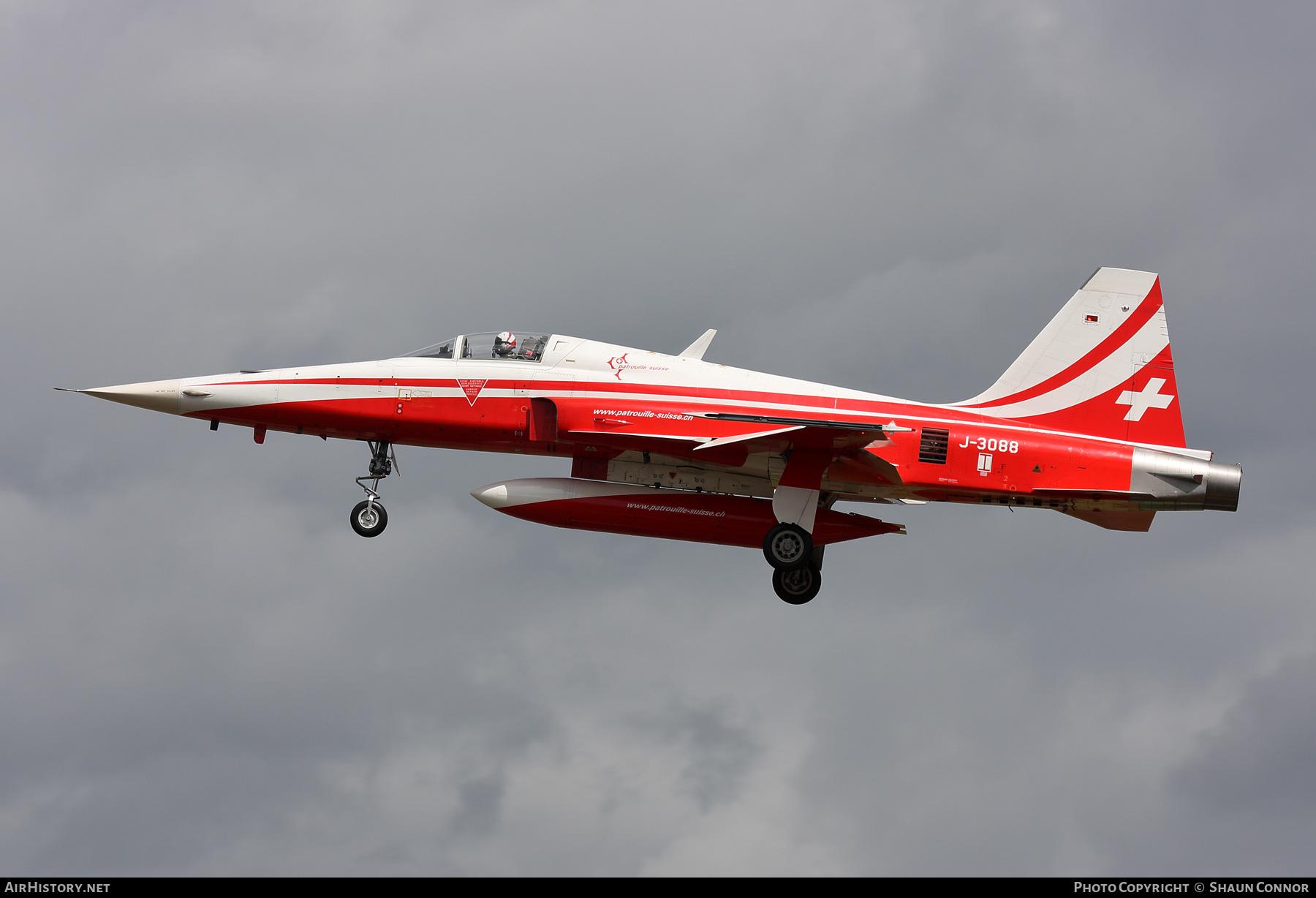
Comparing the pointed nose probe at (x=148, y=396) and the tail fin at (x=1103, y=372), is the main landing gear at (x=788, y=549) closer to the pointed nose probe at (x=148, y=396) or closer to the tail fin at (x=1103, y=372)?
the tail fin at (x=1103, y=372)

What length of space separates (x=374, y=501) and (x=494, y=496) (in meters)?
2.40

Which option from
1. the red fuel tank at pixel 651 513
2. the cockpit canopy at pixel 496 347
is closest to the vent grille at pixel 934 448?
the red fuel tank at pixel 651 513

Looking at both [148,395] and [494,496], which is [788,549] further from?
[148,395]

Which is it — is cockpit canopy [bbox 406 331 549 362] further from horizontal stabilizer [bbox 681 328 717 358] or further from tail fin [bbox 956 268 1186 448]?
tail fin [bbox 956 268 1186 448]

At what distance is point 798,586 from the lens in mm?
20438

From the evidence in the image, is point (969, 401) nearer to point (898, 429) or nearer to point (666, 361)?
point (898, 429)

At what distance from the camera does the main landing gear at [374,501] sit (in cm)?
2069

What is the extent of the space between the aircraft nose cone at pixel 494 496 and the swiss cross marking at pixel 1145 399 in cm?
1069

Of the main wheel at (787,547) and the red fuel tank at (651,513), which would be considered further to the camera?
the red fuel tank at (651,513)

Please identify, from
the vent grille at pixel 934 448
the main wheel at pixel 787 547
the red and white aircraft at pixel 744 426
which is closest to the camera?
the main wheel at pixel 787 547

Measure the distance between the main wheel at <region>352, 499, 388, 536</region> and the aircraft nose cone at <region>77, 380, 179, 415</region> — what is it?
347 centimetres

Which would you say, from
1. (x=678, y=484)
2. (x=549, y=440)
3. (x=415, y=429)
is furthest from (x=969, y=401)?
(x=415, y=429)
